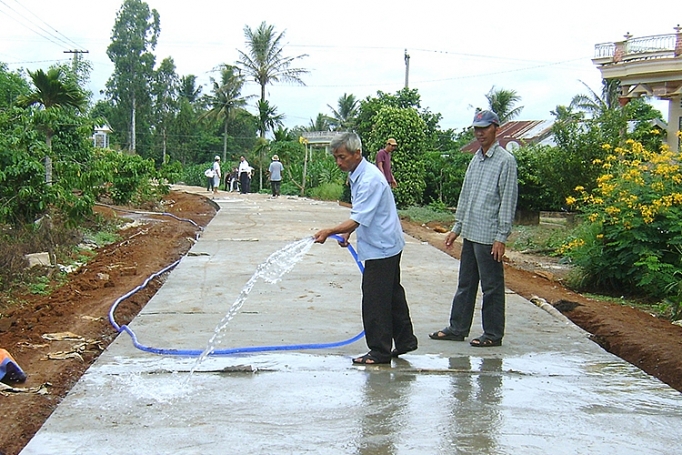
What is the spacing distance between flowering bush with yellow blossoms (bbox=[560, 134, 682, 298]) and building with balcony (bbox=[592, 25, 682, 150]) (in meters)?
12.9

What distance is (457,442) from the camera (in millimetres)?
3953

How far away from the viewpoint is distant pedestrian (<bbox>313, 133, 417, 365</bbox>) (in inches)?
203

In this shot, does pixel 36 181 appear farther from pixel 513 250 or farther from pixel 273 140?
pixel 273 140

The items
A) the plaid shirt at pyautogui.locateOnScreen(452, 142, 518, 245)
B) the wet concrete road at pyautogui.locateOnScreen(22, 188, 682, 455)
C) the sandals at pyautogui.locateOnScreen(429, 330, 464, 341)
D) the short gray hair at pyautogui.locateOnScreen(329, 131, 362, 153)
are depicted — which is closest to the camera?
the wet concrete road at pyautogui.locateOnScreen(22, 188, 682, 455)

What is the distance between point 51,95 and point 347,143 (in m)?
8.50

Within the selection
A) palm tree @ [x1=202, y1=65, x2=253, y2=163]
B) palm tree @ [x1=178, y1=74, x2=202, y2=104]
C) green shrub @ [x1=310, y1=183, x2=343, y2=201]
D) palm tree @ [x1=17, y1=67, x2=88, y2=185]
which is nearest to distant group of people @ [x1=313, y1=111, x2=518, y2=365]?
palm tree @ [x1=17, y1=67, x2=88, y2=185]

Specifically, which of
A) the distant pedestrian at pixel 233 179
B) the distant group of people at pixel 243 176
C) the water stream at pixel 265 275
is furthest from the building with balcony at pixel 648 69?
the distant pedestrian at pixel 233 179

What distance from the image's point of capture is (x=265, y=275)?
29.7 feet

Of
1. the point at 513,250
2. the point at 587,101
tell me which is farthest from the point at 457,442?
the point at 587,101

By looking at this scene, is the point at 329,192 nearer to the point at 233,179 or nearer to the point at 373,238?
the point at 233,179

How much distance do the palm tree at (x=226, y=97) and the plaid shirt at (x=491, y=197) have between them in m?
48.8

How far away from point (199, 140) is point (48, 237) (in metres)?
55.1

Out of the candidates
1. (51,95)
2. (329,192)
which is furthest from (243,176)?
(51,95)

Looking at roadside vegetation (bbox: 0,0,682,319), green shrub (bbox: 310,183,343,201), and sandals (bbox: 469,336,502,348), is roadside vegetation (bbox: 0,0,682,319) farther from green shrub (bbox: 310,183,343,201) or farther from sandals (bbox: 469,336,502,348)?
sandals (bbox: 469,336,502,348)
